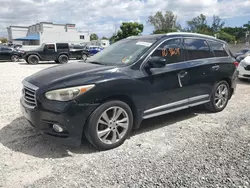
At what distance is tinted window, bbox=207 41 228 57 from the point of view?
16.4 ft

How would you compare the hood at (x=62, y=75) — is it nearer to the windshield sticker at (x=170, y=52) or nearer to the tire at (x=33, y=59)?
the windshield sticker at (x=170, y=52)

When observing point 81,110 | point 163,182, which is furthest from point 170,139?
point 81,110

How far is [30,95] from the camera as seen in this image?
338 centimetres

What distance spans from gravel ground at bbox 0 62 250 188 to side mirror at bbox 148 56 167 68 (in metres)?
1.18

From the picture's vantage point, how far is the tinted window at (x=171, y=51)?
13.2ft

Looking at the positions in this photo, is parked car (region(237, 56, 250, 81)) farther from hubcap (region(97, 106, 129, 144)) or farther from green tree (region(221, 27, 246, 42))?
green tree (region(221, 27, 246, 42))

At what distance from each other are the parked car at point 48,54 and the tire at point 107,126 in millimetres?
15987

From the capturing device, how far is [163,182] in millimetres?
2660

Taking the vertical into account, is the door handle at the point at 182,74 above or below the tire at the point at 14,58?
above

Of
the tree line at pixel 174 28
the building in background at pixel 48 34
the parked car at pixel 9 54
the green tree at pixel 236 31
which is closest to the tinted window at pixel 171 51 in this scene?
the parked car at pixel 9 54

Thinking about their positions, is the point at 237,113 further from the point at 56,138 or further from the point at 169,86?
the point at 56,138

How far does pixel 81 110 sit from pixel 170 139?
158 centimetres

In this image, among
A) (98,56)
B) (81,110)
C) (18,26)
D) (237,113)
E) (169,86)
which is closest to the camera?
(81,110)

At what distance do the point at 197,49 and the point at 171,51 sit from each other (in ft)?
2.52
